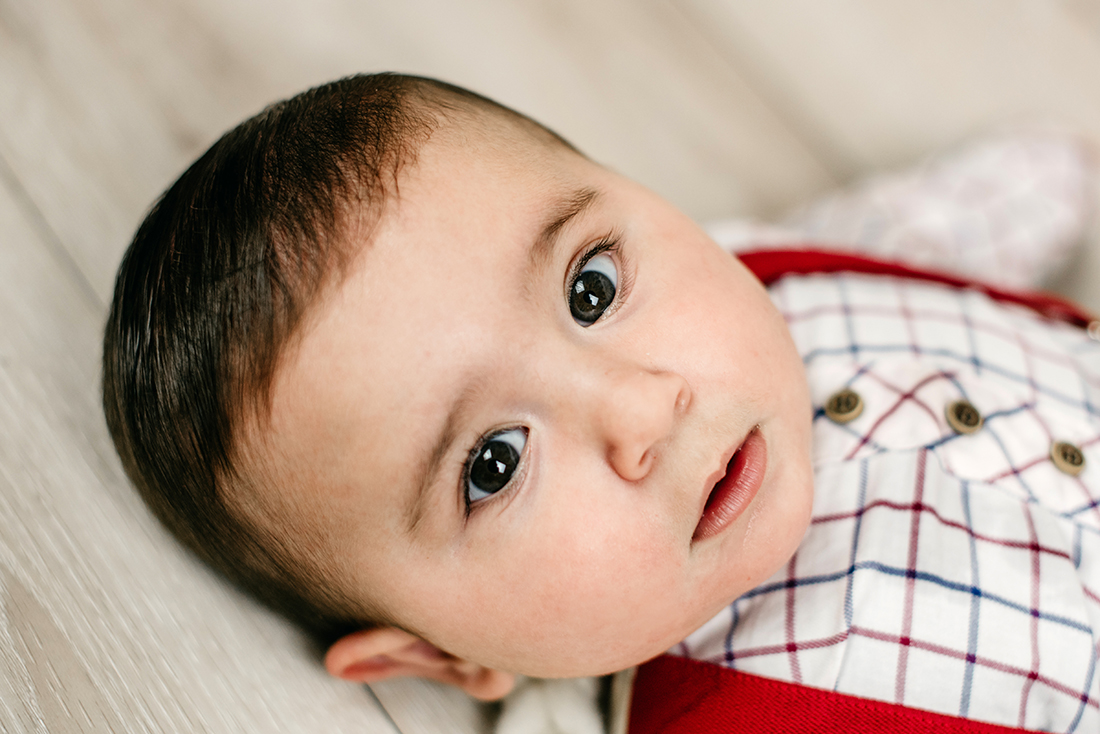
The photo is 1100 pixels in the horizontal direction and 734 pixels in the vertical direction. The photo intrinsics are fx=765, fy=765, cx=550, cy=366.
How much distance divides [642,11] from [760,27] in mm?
209

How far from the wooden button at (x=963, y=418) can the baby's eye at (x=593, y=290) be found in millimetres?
407

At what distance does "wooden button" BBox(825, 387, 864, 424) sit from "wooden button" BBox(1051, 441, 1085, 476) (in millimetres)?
201

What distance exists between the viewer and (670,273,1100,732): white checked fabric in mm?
728

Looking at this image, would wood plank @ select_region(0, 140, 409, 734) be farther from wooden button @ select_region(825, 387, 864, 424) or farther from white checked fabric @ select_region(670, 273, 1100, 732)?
wooden button @ select_region(825, 387, 864, 424)

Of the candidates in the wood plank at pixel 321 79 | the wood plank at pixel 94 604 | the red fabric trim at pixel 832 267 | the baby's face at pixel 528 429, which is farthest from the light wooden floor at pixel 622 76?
the baby's face at pixel 528 429

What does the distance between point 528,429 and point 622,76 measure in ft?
2.75

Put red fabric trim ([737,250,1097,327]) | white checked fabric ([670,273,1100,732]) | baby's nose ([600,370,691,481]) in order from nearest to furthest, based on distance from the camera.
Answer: baby's nose ([600,370,691,481]) → white checked fabric ([670,273,1100,732]) → red fabric trim ([737,250,1097,327])

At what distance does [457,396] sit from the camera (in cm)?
63

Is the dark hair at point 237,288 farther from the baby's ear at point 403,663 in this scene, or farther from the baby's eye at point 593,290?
the baby's eye at point 593,290

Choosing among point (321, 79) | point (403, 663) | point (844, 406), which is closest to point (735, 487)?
point (844, 406)

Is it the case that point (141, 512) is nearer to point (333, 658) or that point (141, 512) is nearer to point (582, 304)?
point (333, 658)

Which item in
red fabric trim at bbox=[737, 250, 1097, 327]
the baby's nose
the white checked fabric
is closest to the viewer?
the baby's nose

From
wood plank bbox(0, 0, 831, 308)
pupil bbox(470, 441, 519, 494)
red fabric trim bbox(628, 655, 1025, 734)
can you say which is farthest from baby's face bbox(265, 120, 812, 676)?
wood plank bbox(0, 0, 831, 308)

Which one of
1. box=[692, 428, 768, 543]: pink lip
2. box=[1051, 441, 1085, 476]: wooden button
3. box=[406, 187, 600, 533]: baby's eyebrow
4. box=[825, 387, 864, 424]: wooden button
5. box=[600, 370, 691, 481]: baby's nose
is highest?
box=[406, 187, 600, 533]: baby's eyebrow
